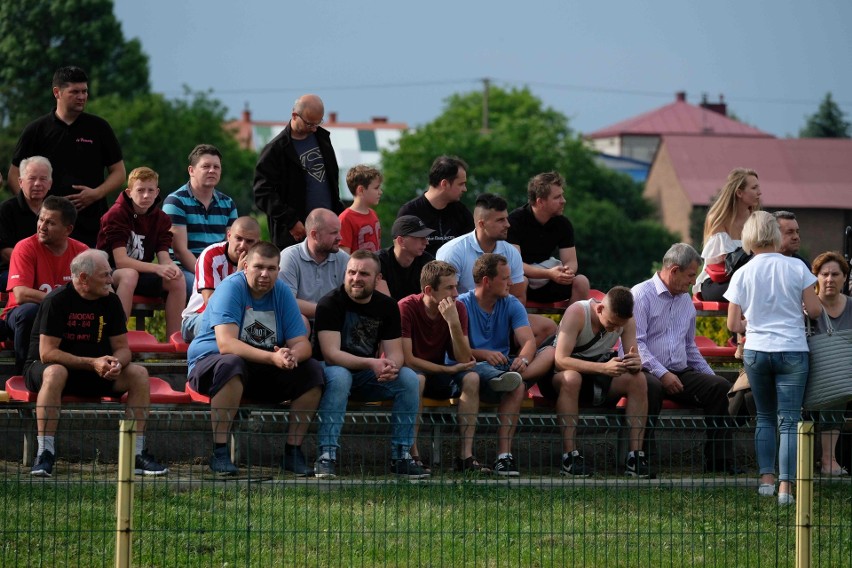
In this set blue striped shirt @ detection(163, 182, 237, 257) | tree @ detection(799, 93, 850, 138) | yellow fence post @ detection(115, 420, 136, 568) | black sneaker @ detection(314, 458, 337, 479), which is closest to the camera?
yellow fence post @ detection(115, 420, 136, 568)

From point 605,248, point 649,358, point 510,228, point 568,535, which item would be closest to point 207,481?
point 568,535

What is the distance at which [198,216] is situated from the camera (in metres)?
11.9

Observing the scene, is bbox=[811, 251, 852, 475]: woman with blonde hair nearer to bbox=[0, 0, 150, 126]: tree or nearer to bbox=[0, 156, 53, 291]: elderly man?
bbox=[0, 156, 53, 291]: elderly man

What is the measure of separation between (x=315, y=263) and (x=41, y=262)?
1.98m

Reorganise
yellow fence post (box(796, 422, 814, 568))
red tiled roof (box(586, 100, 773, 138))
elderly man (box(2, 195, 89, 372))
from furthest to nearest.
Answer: red tiled roof (box(586, 100, 773, 138))
elderly man (box(2, 195, 89, 372))
yellow fence post (box(796, 422, 814, 568))

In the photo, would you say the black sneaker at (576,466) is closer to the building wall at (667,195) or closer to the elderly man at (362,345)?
the elderly man at (362,345)

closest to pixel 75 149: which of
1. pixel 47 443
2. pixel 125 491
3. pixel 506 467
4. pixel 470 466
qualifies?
pixel 47 443

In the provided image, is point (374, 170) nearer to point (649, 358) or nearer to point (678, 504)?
point (649, 358)

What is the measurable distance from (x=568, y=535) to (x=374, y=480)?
1.18 m

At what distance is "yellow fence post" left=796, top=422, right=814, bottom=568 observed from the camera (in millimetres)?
7660

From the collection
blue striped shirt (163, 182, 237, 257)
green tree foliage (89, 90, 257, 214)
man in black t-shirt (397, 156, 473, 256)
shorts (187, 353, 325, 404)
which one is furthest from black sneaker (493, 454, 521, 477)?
green tree foliage (89, 90, 257, 214)

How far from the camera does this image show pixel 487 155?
84.3m

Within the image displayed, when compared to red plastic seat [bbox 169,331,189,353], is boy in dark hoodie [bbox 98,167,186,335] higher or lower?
higher

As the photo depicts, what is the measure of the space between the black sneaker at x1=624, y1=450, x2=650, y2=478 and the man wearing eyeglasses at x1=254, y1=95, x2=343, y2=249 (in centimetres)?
379
